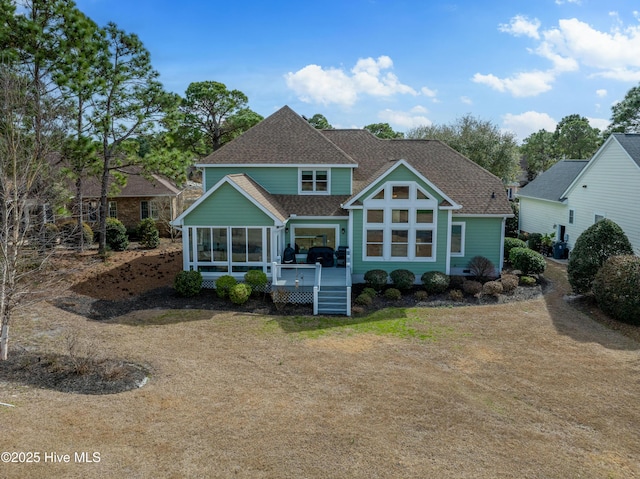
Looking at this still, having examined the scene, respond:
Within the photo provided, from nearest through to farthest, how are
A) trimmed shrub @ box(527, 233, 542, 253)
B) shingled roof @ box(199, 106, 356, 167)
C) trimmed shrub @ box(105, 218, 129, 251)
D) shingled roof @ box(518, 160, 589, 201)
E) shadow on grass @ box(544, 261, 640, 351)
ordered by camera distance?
shadow on grass @ box(544, 261, 640, 351), shingled roof @ box(199, 106, 356, 167), trimmed shrub @ box(105, 218, 129, 251), trimmed shrub @ box(527, 233, 542, 253), shingled roof @ box(518, 160, 589, 201)

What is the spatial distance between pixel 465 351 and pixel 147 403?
8.81 metres

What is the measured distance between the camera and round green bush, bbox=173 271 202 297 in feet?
61.2

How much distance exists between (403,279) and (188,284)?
9094mm

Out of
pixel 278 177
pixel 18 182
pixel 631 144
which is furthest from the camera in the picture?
pixel 631 144

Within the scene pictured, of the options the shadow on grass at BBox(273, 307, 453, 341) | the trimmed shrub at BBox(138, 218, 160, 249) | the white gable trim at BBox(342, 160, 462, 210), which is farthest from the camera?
the trimmed shrub at BBox(138, 218, 160, 249)

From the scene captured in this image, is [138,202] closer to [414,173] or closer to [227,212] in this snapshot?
[227,212]

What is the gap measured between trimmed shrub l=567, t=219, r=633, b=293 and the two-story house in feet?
12.7

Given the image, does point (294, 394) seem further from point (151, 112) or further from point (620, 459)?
point (151, 112)

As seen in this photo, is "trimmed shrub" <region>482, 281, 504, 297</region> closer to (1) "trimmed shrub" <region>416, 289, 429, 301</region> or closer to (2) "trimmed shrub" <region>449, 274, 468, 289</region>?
(2) "trimmed shrub" <region>449, 274, 468, 289</region>

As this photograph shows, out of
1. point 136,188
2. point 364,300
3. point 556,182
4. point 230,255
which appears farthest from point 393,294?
point 136,188

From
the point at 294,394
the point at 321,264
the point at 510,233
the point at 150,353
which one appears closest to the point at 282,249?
the point at 321,264

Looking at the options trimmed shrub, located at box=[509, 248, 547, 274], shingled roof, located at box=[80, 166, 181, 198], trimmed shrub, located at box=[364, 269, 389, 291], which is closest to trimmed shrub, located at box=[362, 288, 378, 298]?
trimmed shrub, located at box=[364, 269, 389, 291]

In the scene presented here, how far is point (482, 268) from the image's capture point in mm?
21219

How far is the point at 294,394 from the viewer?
10.2 meters
